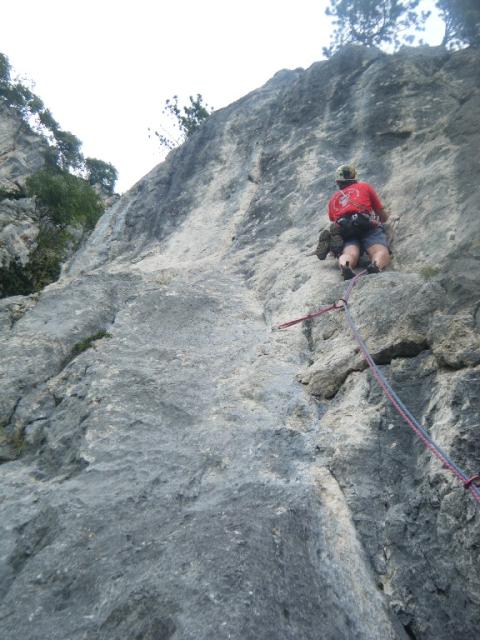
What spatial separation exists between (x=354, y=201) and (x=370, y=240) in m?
0.68

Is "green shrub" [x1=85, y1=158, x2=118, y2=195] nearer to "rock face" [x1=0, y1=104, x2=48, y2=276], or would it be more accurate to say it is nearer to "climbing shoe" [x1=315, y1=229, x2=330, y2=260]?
"rock face" [x1=0, y1=104, x2=48, y2=276]

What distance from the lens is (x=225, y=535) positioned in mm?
3094

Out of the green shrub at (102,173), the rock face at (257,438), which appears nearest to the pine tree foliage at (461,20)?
the rock face at (257,438)

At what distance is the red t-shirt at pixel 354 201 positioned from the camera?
6.42m

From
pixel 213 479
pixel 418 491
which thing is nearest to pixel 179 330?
pixel 213 479

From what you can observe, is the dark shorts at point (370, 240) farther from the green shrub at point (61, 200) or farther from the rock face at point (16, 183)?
the green shrub at point (61, 200)

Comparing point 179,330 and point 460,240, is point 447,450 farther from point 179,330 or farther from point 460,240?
point 179,330

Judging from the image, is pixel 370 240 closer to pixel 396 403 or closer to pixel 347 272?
pixel 347 272

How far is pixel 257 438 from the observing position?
4.02m

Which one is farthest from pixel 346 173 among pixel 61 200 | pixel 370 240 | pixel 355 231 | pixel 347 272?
pixel 61 200

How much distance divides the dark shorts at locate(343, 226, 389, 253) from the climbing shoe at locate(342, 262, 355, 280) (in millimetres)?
566

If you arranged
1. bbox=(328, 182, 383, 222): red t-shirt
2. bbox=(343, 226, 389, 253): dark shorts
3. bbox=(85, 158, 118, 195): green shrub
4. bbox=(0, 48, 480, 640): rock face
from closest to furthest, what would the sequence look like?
bbox=(0, 48, 480, 640): rock face, bbox=(343, 226, 389, 253): dark shorts, bbox=(328, 182, 383, 222): red t-shirt, bbox=(85, 158, 118, 195): green shrub

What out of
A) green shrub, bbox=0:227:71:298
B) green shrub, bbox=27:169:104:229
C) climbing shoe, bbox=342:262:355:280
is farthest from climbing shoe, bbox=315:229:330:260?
green shrub, bbox=27:169:104:229

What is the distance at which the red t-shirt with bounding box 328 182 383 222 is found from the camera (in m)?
6.42
